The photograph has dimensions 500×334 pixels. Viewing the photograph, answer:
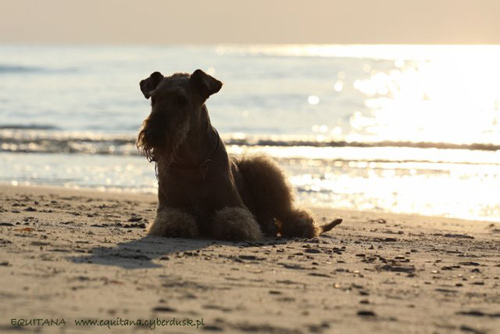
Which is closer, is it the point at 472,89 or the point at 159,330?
the point at 159,330

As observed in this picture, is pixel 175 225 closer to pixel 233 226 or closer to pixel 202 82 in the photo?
pixel 233 226

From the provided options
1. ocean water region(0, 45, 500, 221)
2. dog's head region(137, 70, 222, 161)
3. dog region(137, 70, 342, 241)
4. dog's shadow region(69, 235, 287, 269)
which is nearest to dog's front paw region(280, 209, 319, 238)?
dog region(137, 70, 342, 241)

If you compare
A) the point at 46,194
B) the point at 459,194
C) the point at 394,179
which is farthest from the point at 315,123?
the point at 46,194

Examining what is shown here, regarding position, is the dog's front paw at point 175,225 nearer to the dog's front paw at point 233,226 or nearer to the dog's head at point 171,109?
the dog's front paw at point 233,226

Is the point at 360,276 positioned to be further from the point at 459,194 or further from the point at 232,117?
the point at 232,117

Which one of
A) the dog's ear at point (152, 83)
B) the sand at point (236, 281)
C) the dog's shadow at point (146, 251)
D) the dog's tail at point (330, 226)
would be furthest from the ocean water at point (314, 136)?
the dog's shadow at point (146, 251)

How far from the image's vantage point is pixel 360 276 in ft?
19.5

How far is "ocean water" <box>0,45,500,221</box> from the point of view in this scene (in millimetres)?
14242

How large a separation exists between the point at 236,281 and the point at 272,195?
304 cm

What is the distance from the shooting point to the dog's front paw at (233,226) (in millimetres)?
7402

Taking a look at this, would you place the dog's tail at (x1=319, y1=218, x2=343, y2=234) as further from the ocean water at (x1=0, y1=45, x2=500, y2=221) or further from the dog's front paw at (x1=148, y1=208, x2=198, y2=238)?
the ocean water at (x1=0, y1=45, x2=500, y2=221)

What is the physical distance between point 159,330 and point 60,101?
33635 millimetres

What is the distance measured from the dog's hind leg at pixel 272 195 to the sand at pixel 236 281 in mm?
398

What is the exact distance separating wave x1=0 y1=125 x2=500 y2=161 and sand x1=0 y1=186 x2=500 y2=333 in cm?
1184
